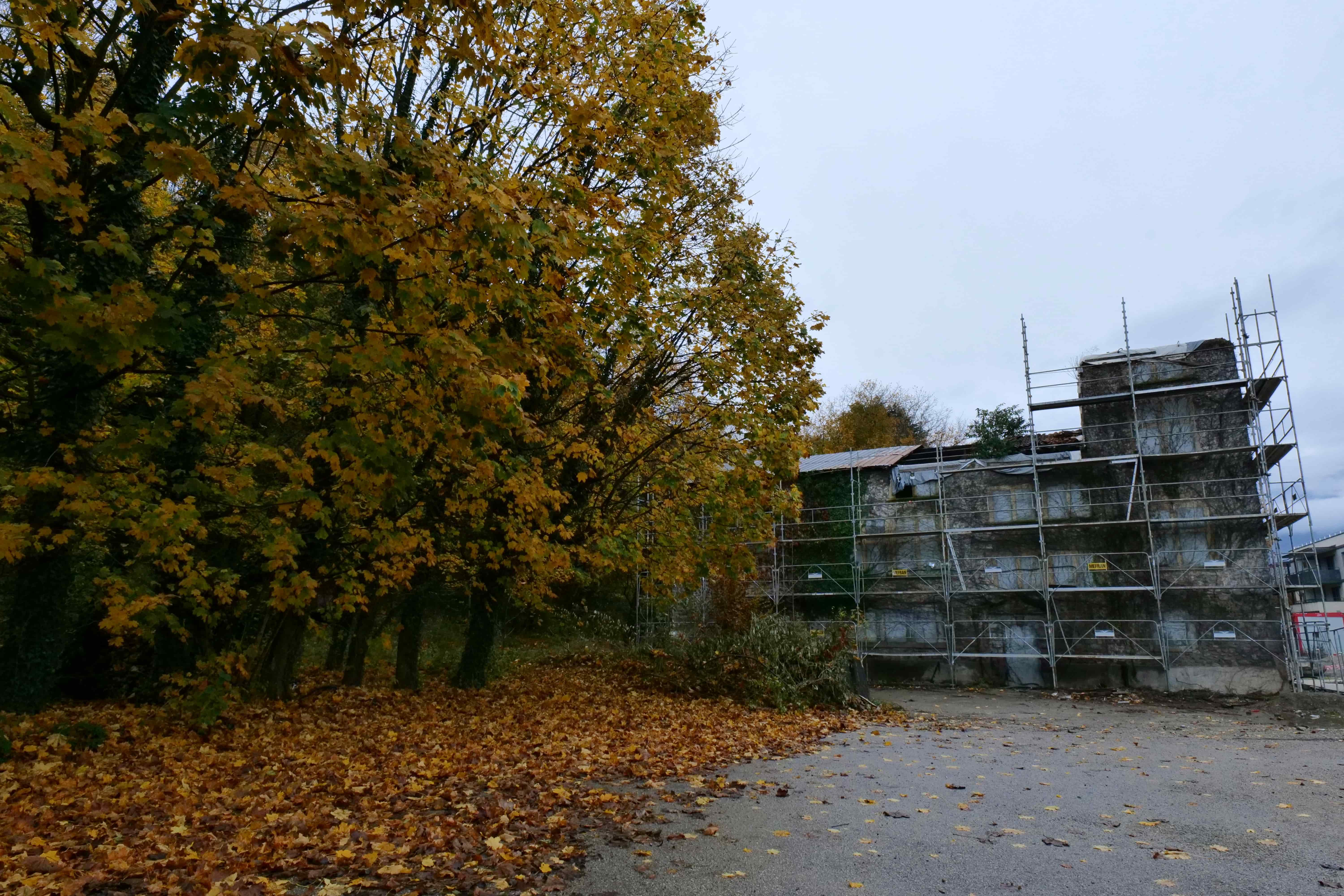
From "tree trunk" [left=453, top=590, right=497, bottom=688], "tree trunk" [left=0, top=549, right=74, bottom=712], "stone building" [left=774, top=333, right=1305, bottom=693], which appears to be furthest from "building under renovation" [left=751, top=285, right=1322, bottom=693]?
"tree trunk" [left=0, top=549, right=74, bottom=712]

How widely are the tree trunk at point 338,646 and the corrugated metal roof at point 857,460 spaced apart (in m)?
13.0

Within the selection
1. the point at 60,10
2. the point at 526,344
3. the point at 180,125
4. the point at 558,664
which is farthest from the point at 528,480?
the point at 558,664

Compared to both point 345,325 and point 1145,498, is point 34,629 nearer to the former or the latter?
point 345,325

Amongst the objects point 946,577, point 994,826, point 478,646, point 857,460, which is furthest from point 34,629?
point 857,460

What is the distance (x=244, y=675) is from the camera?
8320 millimetres

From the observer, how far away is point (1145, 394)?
21281mm

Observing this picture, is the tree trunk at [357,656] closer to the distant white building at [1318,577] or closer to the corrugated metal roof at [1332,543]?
the distant white building at [1318,577]

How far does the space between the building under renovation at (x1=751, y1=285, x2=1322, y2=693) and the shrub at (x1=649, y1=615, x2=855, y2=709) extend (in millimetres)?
3199

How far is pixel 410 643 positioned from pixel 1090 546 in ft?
55.2

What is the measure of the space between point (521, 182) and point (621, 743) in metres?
6.18

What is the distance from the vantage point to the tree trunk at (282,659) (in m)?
10.6

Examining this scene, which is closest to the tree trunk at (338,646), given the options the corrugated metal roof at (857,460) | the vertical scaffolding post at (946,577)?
the corrugated metal roof at (857,460)

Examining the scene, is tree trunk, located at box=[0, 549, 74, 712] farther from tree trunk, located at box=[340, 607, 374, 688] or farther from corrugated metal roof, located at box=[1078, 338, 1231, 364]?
corrugated metal roof, located at box=[1078, 338, 1231, 364]

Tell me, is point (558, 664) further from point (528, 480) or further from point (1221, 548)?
point (1221, 548)
